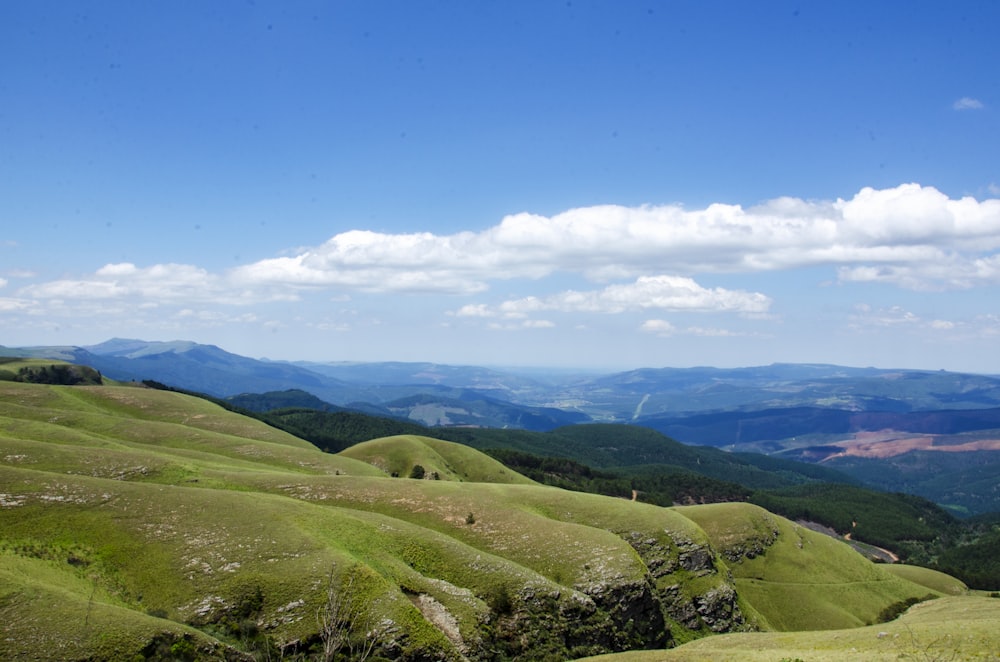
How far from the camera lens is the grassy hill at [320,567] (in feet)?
167

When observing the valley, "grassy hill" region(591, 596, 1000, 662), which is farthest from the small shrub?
"grassy hill" region(591, 596, 1000, 662)

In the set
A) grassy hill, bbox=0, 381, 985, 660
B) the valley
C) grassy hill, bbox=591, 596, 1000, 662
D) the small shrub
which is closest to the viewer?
grassy hill, bbox=591, 596, 1000, 662

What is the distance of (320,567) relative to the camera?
59.2 meters

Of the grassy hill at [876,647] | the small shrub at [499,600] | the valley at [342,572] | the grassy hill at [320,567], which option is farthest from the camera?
the small shrub at [499,600]

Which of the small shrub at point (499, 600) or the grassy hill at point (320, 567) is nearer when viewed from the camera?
the grassy hill at point (320, 567)

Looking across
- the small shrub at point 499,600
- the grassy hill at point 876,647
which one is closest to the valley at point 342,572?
the small shrub at point 499,600

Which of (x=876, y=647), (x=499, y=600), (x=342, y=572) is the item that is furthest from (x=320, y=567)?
(x=876, y=647)

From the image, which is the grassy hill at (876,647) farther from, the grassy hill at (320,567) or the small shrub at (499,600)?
the grassy hill at (320,567)

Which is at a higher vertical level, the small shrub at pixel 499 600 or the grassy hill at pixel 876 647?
the grassy hill at pixel 876 647

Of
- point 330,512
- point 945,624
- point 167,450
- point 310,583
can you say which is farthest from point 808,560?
point 167,450

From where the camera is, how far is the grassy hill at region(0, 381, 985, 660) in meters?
50.9

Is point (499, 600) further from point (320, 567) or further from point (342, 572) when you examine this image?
point (320, 567)

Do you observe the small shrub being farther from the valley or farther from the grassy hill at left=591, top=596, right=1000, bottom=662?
the grassy hill at left=591, top=596, right=1000, bottom=662

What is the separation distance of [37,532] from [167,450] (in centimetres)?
5759
